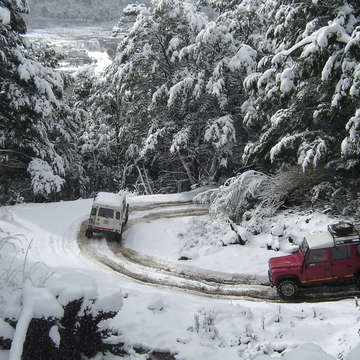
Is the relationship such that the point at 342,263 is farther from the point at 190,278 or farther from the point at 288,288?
the point at 190,278

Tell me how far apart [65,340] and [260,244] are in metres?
9.60

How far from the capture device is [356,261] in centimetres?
1016

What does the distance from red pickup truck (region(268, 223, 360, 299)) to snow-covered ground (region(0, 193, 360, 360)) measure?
2.85ft

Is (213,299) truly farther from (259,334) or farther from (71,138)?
(71,138)

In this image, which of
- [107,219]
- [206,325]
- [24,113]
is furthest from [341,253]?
[24,113]

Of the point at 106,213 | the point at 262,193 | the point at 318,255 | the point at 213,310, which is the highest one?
the point at 262,193

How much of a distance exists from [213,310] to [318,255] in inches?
151

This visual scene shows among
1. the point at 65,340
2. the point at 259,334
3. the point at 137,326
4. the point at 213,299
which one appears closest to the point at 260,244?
the point at 213,299

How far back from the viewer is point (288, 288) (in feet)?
34.7

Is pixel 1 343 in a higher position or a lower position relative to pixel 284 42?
lower

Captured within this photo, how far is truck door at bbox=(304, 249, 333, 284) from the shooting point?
33.9 feet

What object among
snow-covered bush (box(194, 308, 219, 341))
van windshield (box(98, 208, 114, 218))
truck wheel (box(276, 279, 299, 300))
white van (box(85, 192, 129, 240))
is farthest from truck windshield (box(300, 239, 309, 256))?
van windshield (box(98, 208, 114, 218))

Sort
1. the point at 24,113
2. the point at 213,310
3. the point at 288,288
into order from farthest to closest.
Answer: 1. the point at 24,113
2. the point at 288,288
3. the point at 213,310

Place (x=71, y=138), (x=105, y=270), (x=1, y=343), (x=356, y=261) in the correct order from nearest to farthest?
1. (x=1, y=343)
2. (x=356, y=261)
3. (x=105, y=270)
4. (x=71, y=138)
